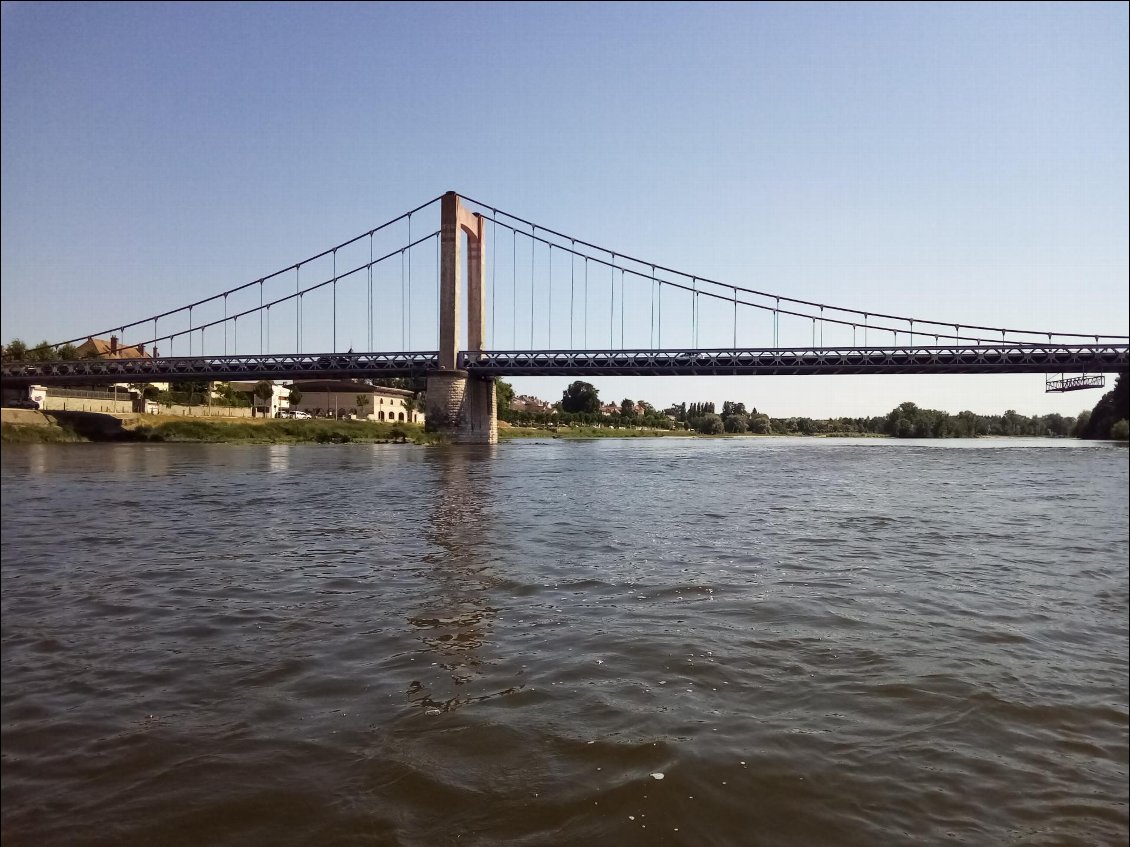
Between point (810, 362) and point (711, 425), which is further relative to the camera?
point (711, 425)

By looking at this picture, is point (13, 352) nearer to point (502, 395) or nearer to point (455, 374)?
point (455, 374)

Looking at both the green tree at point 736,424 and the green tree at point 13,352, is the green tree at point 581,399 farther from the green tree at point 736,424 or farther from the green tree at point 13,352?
the green tree at point 13,352

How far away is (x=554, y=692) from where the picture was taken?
4074 millimetres

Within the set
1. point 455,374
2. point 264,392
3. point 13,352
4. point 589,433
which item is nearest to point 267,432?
point 455,374

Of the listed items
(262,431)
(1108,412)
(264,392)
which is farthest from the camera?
(264,392)

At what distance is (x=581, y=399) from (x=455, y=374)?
Answer: 8003cm

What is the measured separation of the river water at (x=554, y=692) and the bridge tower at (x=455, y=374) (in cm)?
4534

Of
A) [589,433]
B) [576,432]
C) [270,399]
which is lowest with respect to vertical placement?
[589,433]

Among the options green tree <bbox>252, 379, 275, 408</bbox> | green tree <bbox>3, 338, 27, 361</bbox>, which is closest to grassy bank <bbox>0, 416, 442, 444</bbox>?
green tree <bbox>252, 379, 275, 408</bbox>

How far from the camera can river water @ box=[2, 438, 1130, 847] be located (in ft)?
9.05

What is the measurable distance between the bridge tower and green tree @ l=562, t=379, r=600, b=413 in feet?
240

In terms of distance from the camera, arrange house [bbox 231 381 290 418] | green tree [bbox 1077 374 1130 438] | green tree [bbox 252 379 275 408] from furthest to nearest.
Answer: green tree [bbox 252 379 275 408] < house [bbox 231 381 290 418] < green tree [bbox 1077 374 1130 438]

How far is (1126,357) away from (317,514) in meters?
62.4

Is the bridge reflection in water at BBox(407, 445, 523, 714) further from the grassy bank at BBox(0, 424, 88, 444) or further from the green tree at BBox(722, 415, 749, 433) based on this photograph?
the green tree at BBox(722, 415, 749, 433)
